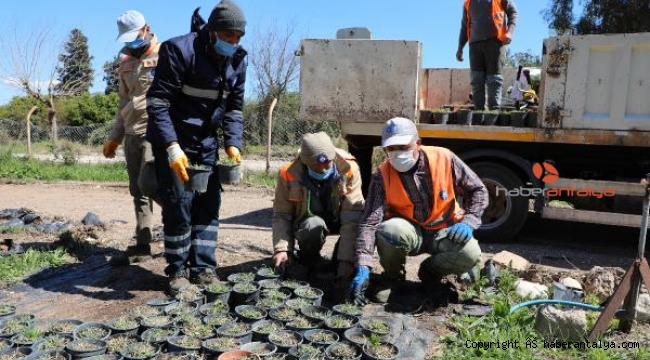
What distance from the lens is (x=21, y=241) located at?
16.8ft

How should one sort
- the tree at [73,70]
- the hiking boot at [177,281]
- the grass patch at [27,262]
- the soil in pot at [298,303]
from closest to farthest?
the soil in pot at [298,303] → the hiking boot at [177,281] → the grass patch at [27,262] → the tree at [73,70]

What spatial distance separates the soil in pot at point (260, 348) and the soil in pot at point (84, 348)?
2.20 feet

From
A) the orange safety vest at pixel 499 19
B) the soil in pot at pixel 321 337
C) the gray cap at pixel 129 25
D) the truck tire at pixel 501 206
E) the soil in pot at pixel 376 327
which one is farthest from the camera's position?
the orange safety vest at pixel 499 19

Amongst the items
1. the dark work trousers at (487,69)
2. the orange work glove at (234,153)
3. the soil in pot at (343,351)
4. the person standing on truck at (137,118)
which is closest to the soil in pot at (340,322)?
the soil in pot at (343,351)

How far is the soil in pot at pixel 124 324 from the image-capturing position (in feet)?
9.46

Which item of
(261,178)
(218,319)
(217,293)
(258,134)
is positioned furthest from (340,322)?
(258,134)

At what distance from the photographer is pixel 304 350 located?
8.89ft

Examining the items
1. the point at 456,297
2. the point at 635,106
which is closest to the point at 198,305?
the point at 456,297

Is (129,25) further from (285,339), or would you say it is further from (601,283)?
(601,283)

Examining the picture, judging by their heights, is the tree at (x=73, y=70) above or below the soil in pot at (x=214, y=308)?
above

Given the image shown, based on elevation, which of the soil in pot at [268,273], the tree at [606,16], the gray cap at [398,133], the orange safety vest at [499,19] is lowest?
the soil in pot at [268,273]

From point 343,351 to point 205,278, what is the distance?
1313 millimetres

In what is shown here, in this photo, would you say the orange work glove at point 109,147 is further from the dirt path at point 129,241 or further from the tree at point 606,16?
the tree at point 606,16

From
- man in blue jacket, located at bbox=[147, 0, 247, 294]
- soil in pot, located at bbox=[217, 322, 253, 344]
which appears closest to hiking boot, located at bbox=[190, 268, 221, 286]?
man in blue jacket, located at bbox=[147, 0, 247, 294]
